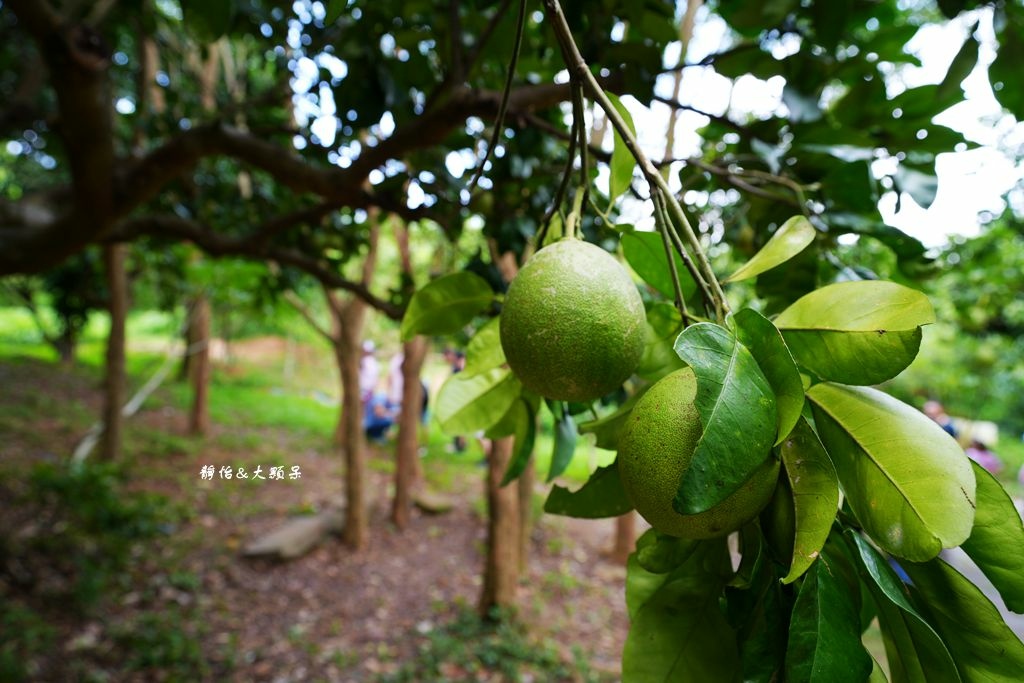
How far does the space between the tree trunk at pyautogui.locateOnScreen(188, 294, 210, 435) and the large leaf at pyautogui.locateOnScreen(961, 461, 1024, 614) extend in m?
6.77

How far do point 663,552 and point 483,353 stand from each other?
341 millimetres

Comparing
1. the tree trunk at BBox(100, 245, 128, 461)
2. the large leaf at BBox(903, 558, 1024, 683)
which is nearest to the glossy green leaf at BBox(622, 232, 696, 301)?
the large leaf at BBox(903, 558, 1024, 683)

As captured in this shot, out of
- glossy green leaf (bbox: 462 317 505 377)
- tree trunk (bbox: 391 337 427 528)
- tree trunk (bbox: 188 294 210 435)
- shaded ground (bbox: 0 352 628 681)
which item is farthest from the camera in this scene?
tree trunk (bbox: 188 294 210 435)

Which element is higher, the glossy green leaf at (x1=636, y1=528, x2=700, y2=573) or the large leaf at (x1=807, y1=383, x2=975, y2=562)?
the large leaf at (x1=807, y1=383, x2=975, y2=562)

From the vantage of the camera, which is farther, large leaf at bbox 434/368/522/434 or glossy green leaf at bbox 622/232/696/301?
large leaf at bbox 434/368/522/434

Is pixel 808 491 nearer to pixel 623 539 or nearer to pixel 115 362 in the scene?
pixel 623 539

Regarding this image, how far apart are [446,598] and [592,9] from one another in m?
3.77

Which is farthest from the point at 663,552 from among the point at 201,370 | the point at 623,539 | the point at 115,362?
the point at 201,370

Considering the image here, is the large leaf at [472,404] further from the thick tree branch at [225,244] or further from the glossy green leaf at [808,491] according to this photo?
the thick tree branch at [225,244]

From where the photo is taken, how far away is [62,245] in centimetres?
233

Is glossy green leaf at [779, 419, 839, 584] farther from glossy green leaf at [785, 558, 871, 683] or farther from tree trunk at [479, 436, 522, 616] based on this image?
tree trunk at [479, 436, 522, 616]

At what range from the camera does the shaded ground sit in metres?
3.05

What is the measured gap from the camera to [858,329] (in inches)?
21.6

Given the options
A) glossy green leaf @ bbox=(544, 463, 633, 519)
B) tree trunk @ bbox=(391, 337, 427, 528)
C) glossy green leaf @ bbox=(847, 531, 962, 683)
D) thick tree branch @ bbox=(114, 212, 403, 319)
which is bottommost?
tree trunk @ bbox=(391, 337, 427, 528)
